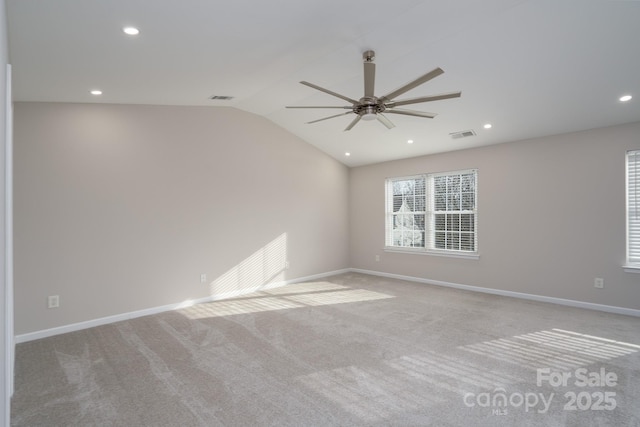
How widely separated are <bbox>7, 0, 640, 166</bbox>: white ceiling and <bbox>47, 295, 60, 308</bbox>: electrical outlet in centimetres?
212

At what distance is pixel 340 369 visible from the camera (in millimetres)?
2789

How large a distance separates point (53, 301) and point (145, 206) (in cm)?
141

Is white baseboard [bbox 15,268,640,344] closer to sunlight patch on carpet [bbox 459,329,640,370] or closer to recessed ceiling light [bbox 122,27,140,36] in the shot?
sunlight patch on carpet [bbox 459,329,640,370]

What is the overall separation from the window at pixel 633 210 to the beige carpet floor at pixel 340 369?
790 mm

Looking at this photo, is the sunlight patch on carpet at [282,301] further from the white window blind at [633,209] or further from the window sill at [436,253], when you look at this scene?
the white window blind at [633,209]

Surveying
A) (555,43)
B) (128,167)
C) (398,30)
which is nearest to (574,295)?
(555,43)

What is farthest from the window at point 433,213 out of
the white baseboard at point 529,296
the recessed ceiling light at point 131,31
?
the recessed ceiling light at point 131,31

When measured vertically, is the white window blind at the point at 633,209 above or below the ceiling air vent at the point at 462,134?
below

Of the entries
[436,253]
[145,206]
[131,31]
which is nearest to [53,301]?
[145,206]

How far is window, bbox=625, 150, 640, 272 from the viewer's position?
415cm

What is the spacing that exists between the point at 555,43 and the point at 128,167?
4737 mm

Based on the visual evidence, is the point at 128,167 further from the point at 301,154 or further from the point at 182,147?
the point at 301,154

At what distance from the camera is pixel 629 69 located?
317cm

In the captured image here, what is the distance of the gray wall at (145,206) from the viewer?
3549 mm
